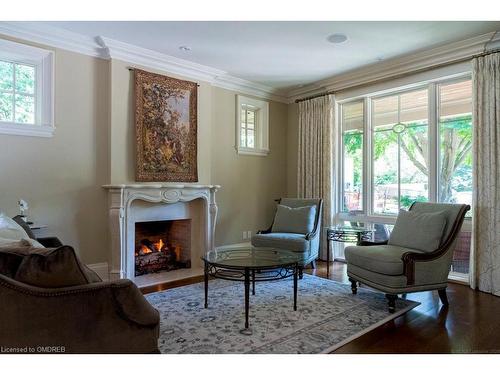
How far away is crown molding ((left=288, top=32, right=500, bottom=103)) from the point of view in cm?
373

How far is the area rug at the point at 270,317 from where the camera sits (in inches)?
91.0

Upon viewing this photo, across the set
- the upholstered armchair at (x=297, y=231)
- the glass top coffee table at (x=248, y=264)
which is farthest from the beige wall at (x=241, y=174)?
the glass top coffee table at (x=248, y=264)

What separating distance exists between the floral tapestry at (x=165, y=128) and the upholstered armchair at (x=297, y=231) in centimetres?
133

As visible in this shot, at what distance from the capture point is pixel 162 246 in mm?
4777

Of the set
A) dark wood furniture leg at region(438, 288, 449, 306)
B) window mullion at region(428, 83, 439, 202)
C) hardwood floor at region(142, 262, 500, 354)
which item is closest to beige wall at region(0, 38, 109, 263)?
hardwood floor at region(142, 262, 500, 354)

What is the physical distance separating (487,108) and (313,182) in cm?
255

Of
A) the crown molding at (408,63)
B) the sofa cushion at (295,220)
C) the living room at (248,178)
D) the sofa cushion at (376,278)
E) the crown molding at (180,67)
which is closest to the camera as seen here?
the living room at (248,178)

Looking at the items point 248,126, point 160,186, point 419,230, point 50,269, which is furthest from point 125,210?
point 419,230

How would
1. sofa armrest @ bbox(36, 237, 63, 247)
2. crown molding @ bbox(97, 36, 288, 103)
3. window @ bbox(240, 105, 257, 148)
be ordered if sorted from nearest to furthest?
sofa armrest @ bbox(36, 237, 63, 247)
crown molding @ bbox(97, 36, 288, 103)
window @ bbox(240, 105, 257, 148)

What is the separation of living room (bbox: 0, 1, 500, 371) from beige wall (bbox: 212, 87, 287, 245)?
1.5 inches

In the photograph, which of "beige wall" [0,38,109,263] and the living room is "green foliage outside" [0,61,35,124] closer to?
the living room

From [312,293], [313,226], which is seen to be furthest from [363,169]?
[312,293]

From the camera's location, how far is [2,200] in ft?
10.8

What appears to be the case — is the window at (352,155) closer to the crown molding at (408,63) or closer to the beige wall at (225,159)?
the crown molding at (408,63)
